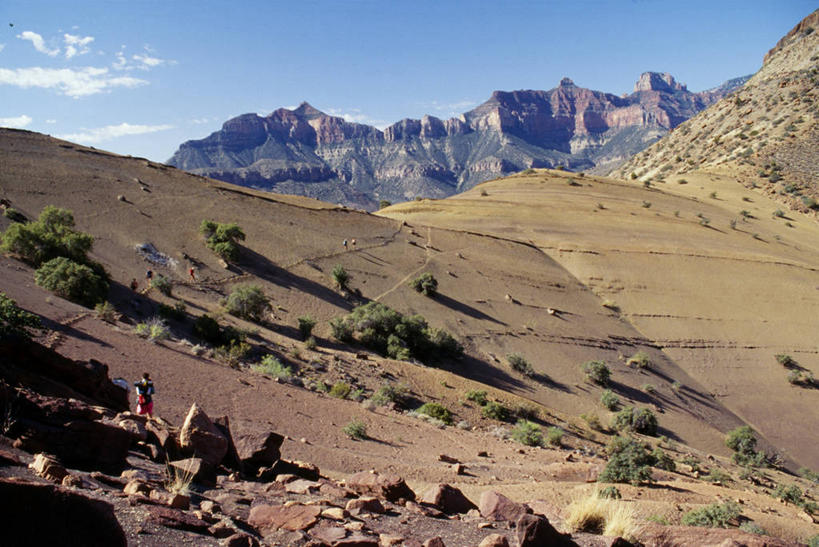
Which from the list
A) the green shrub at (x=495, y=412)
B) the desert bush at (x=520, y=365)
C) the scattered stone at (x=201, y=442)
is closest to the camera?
the scattered stone at (x=201, y=442)

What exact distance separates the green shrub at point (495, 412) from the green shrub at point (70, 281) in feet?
47.0

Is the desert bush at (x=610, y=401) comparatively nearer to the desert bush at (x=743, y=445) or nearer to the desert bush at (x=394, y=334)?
the desert bush at (x=743, y=445)

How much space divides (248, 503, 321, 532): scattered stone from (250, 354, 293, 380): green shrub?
35.2 ft

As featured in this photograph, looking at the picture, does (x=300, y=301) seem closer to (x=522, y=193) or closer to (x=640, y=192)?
(x=522, y=193)

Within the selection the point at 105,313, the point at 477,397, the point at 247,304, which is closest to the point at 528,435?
the point at 477,397

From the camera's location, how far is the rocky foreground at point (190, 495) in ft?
10.9

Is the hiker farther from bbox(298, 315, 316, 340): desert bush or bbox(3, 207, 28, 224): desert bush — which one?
bbox(3, 207, 28, 224): desert bush

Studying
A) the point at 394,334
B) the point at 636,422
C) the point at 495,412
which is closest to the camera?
the point at 495,412

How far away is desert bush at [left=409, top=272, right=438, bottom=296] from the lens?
30.3m

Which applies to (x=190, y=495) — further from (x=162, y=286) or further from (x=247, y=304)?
(x=162, y=286)

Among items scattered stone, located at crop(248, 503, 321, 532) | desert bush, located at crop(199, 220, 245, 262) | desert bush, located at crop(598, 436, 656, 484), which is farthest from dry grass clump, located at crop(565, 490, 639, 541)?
desert bush, located at crop(199, 220, 245, 262)

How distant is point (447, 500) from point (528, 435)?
29.7ft

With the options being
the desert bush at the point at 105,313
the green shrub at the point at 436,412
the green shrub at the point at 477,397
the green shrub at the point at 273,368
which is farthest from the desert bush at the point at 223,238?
the green shrub at the point at 436,412

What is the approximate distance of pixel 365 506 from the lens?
5.95 meters
